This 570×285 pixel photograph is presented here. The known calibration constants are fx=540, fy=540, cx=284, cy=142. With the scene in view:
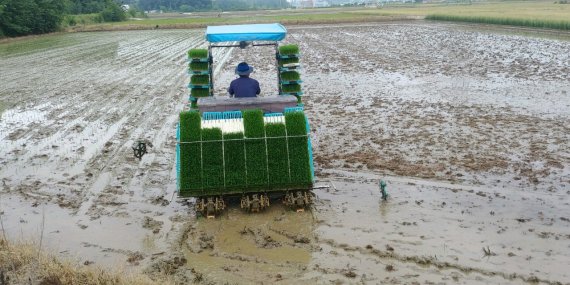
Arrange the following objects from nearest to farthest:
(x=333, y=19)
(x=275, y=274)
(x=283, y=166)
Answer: (x=275, y=274) → (x=283, y=166) → (x=333, y=19)

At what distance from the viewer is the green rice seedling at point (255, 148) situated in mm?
7301

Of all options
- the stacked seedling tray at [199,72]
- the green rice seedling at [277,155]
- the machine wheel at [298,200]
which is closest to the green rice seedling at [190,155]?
the green rice seedling at [277,155]

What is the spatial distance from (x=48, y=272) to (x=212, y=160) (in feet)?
8.52

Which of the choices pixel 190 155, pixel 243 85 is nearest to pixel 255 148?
pixel 190 155

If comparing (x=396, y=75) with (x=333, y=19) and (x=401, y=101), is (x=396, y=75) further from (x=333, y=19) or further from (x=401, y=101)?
(x=333, y=19)

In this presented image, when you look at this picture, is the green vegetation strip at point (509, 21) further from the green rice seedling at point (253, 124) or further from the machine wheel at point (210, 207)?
the machine wheel at point (210, 207)

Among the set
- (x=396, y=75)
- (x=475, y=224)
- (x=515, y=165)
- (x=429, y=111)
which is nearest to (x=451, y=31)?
(x=396, y=75)

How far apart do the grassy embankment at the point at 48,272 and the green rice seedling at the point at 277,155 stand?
2.34 metres

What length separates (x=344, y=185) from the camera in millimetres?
8383

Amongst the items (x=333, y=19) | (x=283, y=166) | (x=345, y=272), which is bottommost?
(x=345, y=272)

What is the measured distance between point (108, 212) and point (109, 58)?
2054 centimetres

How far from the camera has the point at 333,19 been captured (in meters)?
50.6

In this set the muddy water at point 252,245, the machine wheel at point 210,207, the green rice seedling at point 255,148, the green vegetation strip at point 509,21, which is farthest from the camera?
the green vegetation strip at point 509,21

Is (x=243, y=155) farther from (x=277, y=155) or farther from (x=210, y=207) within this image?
(x=210, y=207)
